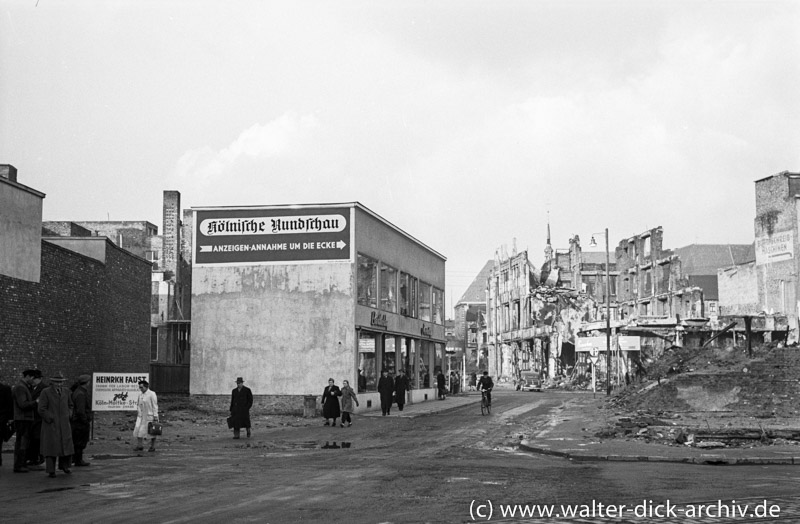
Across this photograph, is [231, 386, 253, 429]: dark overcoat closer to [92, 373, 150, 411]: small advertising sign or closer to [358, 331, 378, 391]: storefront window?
[92, 373, 150, 411]: small advertising sign

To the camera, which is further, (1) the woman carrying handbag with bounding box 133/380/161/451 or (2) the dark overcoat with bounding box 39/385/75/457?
(1) the woman carrying handbag with bounding box 133/380/161/451

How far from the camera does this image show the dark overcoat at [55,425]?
15.3 meters

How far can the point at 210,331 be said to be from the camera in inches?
1430

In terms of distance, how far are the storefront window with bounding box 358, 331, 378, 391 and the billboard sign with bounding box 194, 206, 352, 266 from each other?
3670 millimetres

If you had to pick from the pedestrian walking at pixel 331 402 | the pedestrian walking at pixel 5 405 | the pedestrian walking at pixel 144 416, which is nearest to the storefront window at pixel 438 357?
the pedestrian walking at pixel 331 402

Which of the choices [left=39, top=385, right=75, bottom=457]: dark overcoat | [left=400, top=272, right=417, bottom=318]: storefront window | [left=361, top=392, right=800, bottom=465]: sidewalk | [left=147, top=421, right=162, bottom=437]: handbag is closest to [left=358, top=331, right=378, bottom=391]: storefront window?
[left=400, top=272, right=417, bottom=318]: storefront window

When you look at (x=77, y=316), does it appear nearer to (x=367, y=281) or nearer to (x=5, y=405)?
(x=367, y=281)

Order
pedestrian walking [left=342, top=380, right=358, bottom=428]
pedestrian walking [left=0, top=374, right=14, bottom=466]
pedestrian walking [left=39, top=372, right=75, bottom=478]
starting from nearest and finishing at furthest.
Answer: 1. pedestrian walking [left=39, top=372, right=75, bottom=478]
2. pedestrian walking [left=0, top=374, right=14, bottom=466]
3. pedestrian walking [left=342, top=380, right=358, bottom=428]

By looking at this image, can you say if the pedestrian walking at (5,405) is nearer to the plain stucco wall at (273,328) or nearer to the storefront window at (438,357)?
the plain stucco wall at (273,328)

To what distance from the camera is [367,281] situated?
38.7 meters

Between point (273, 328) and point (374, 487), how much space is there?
2360 centimetres

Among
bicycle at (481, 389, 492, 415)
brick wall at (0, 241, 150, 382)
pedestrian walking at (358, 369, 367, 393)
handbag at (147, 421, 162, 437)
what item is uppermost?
brick wall at (0, 241, 150, 382)

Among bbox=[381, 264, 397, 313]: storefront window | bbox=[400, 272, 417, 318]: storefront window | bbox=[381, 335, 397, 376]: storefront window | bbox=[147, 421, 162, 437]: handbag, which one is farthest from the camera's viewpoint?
bbox=[400, 272, 417, 318]: storefront window

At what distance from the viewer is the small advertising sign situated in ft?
74.4
